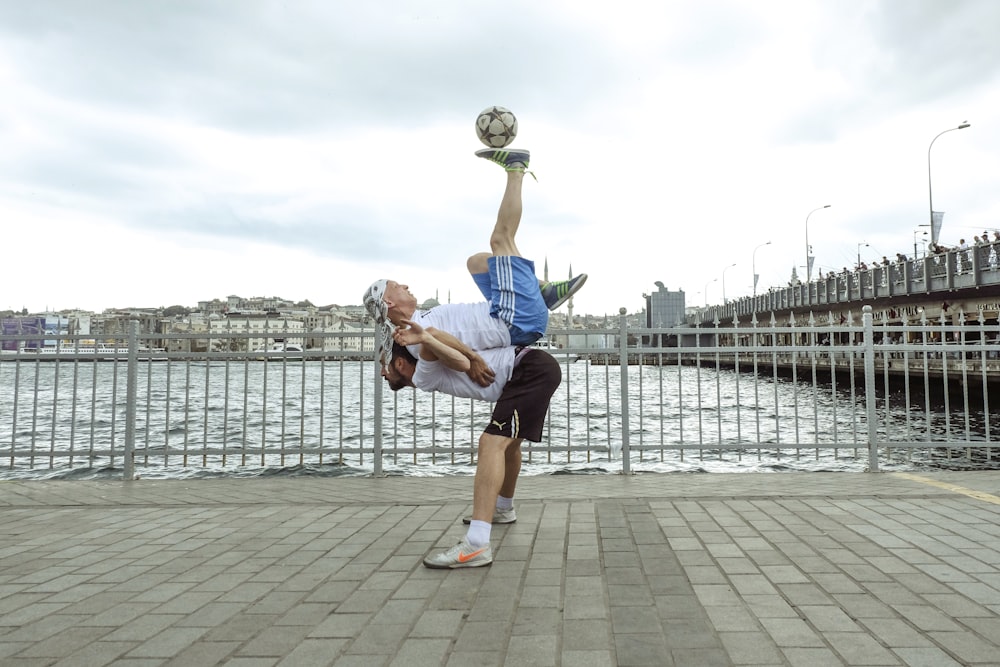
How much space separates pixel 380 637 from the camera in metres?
2.38

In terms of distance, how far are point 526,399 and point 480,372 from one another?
0.30 m

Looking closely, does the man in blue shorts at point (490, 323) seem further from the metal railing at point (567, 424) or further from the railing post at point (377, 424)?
the railing post at point (377, 424)

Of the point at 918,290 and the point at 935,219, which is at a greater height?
the point at 935,219

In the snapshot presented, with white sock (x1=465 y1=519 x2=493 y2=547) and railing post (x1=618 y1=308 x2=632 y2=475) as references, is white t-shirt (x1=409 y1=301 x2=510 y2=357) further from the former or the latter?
railing post (x1=618 y1=308 x2=632 y2=475)

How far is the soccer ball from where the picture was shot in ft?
11.7

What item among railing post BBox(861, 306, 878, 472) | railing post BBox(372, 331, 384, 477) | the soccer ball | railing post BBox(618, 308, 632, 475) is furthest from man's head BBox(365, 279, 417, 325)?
railing post BBox(861, 306, 878, 472)

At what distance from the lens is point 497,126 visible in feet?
11.7

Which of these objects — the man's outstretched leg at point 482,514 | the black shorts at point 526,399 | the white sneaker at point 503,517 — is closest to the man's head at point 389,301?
the black shorts at point 526,399

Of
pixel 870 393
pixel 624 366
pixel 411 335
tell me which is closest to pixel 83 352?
pixel 411 335

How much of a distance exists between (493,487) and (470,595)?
642 millimetres

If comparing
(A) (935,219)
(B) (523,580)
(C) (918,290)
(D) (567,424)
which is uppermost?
(A) (935,219)

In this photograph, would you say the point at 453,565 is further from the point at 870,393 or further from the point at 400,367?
the point at 870,393

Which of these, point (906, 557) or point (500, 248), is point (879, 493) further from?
point (500, 248)

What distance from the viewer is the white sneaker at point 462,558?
126 inches
